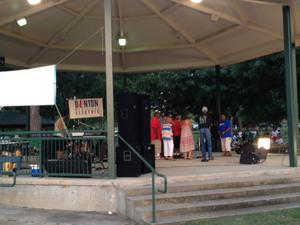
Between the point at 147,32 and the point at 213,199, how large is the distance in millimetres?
8820

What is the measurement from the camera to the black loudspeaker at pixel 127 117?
10.8 m

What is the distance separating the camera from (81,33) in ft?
54.1

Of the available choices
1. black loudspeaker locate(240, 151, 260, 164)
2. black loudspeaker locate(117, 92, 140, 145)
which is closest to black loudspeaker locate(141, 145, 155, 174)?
black loudspeaker locate(117, 92, 140, 145)

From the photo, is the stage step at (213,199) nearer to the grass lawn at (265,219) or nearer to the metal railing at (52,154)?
the grass lawn at (265,219)

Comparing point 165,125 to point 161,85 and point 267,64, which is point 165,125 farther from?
point 161,85

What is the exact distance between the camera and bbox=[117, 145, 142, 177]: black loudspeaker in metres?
10.3

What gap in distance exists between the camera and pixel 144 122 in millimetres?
11328

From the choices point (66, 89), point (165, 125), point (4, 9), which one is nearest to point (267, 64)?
point (165, 125)

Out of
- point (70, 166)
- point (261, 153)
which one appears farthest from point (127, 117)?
point (261, 153)

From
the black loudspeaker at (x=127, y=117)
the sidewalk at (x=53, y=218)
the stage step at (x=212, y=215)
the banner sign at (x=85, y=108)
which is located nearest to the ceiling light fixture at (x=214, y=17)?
the banner sign at (x=85, y=108)

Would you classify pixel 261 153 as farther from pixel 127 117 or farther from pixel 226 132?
pixel 127 117

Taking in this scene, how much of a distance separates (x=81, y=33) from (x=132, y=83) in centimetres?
1500

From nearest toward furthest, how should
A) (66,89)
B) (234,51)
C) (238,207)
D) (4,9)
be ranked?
(238,207), (4,9), (234,51), (66,89)

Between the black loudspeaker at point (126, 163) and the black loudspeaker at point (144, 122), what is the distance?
2.61 feet
